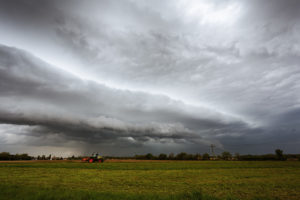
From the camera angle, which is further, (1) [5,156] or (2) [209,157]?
(2) [209,157]

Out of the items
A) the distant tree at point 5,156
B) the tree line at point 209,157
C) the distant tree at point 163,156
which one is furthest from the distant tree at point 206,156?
the distant tree at point 5,156

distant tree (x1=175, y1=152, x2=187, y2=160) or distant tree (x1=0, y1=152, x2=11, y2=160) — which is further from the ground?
distant tree (x1=0, y1=152, x2=11, y2=160)

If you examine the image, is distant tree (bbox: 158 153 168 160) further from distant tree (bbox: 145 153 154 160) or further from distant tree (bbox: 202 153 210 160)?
distant tree (bbox: 202 153 210 160)

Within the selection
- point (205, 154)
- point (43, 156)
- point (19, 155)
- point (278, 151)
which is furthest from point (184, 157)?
point (19, 155)

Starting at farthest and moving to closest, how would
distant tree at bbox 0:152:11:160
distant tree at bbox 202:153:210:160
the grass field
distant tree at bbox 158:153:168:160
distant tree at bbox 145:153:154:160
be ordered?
1. distant tree at bbox 145:153:154:160
2. distant tree at bbox 158:153:168:160
3. distant tree at bbox 202:153:210:160
4. distant tree at bbox 0:152:11:160
5. the grass field

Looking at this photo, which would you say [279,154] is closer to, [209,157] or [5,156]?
[209,157]

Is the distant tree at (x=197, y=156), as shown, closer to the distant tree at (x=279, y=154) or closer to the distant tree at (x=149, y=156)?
the distant tree at (x=149, y=156)

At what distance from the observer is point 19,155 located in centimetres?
10494

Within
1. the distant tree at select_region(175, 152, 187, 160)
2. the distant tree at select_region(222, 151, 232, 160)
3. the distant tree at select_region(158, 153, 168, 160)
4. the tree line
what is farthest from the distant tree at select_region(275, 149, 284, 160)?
the distant tree at select_region(158, 153, 168, 160)

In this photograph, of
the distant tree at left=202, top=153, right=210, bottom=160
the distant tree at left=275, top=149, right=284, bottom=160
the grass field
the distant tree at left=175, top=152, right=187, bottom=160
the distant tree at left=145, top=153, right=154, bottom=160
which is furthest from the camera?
the distant tree at left=145, top=153, right=154, bottom=160

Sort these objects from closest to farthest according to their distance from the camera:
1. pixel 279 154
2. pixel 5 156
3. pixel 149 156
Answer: pixel 5 156 → pixel 279 154 → pixel 149 156

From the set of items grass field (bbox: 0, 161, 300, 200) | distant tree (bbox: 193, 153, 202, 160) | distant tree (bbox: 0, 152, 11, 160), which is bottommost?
distant tree (bbox: 193, 153, 202, 160)

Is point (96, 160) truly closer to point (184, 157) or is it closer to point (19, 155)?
point (19, 155)

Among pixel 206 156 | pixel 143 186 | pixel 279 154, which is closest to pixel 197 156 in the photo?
pixel 206 156
